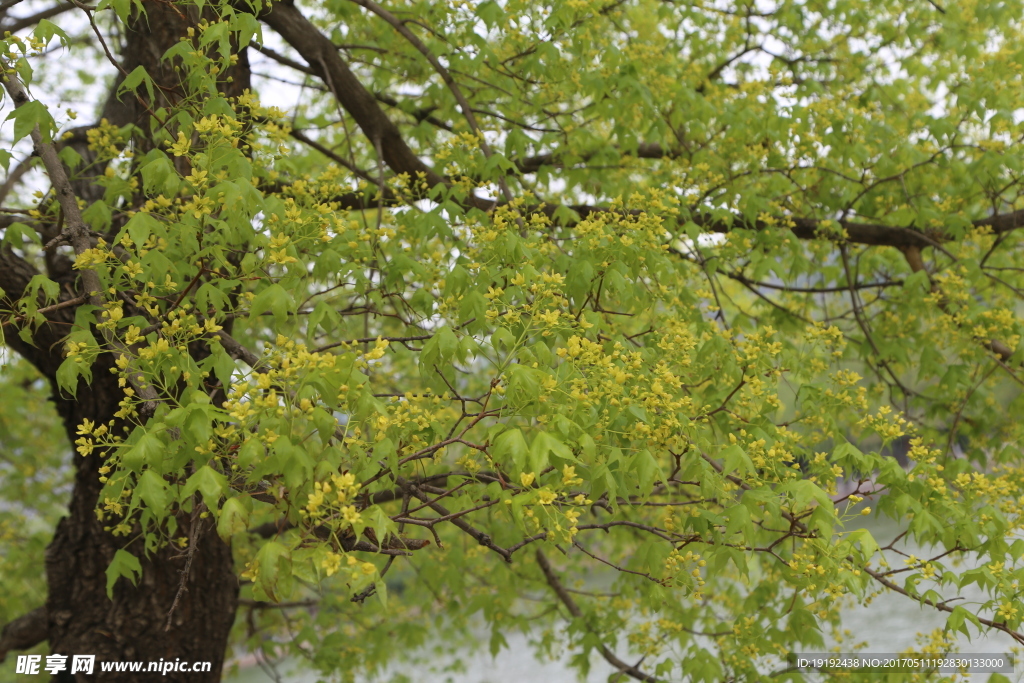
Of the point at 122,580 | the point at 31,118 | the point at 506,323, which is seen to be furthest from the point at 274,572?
the point at 122,580

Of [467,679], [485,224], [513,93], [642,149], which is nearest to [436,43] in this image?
[513,93]

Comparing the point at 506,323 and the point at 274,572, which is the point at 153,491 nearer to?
the point at 274,572

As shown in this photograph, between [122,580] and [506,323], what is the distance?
9.42 feet

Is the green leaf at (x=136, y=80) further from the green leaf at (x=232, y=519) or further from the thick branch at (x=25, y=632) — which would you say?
the thick branch at (x=25, y=632)

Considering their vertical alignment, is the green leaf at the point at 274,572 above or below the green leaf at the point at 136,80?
below

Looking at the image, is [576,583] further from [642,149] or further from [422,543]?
[422,543]

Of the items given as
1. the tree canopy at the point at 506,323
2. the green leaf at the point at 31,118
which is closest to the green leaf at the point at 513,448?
the tree canopy at the point at 506,323

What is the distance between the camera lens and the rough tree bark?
4012 mm

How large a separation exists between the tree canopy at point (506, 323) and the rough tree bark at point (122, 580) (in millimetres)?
20

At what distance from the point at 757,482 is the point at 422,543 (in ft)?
3.53

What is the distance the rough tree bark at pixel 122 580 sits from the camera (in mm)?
4012

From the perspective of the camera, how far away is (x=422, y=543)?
2244 mm

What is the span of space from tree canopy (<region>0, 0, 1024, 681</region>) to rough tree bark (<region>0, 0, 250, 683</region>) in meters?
0.02

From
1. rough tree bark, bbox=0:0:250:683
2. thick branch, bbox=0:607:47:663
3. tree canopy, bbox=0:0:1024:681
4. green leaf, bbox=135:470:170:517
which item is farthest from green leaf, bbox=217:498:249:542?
thick branch, bbox=0:607:47:663
